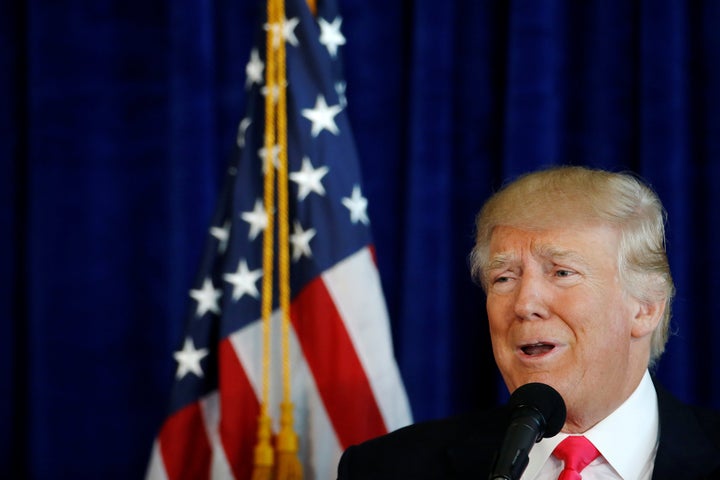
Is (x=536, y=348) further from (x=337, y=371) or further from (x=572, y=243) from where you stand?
(x=337, y=371)

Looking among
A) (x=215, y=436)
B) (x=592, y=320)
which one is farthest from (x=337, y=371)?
(x=592, y=320)

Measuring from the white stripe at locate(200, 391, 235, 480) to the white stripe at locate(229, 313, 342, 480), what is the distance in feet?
0.44

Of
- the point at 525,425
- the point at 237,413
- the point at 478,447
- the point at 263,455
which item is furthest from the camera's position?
the point at 237,413

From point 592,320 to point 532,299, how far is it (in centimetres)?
13

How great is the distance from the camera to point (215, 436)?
9.23 feet

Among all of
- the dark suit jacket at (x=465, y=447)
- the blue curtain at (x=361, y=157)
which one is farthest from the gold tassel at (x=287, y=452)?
the blue curtain at (x=361, y=157)

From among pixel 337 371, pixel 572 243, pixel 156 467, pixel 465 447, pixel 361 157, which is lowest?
pixel 156 467

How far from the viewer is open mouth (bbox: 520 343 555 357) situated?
221 centimetres

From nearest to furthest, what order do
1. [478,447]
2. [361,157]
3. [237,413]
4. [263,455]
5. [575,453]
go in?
[575,453], [478,447], [263,455], [237,413], [361,157]

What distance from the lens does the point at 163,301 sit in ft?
11.2

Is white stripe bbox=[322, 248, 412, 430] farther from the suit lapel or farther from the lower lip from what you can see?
the lower lip

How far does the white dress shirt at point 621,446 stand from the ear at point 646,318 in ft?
0.39

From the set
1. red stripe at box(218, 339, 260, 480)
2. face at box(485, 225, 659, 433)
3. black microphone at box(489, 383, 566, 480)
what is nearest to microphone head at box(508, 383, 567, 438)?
black microphone at box(489, 383, 566, 480)

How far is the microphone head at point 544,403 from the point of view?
1.74 metres
